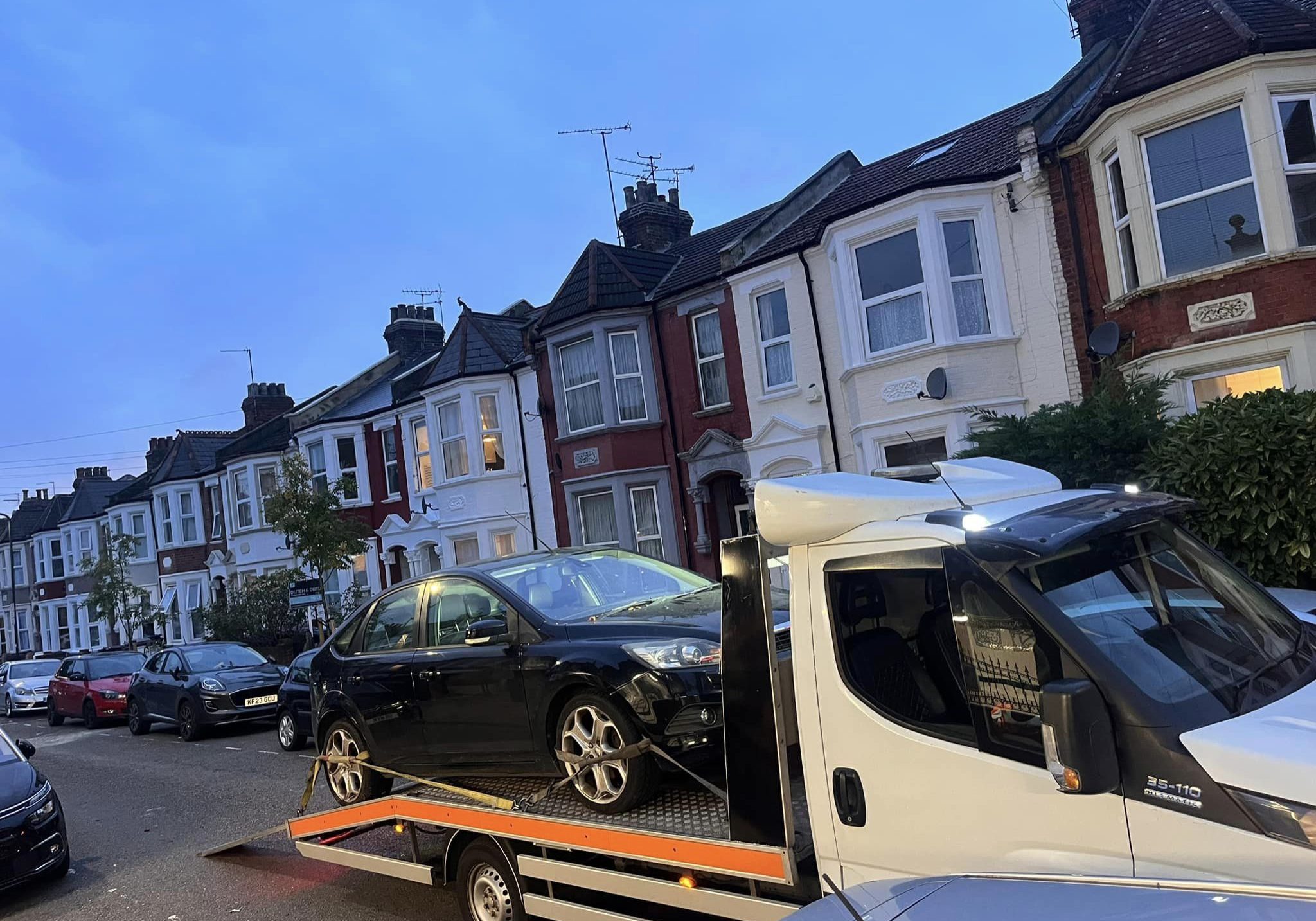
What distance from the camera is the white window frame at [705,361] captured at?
18.5 metres

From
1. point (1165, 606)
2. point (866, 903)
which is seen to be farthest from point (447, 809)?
point (1165, 606)

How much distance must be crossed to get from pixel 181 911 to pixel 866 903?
575cm

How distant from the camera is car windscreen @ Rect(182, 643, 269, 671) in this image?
1606 centimetres

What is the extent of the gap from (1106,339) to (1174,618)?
10892mm

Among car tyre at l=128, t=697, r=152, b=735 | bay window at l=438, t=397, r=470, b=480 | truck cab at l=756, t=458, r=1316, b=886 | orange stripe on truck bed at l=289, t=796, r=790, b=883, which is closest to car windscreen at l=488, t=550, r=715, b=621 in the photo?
orange stripe on truck bed at l=289, t=796, r=790, b=883

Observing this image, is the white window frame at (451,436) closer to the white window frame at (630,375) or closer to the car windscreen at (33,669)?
the white window frame at (630,375)

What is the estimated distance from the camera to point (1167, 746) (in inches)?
Answer: 104

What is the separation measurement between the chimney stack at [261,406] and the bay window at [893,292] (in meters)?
24.7

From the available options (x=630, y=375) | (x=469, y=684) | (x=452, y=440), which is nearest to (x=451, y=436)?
(x=452, y=440)

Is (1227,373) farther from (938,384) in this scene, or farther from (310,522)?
(310,522)

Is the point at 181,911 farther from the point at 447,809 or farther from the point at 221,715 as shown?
the point at 221,715

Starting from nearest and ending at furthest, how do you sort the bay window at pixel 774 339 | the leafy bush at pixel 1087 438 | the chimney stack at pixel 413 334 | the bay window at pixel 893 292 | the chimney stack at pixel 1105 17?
the leafy bush at pixel 1087 438 → the bay window at pixel 893 292 → the chimney stack at pixel 1105 17 → the bay window at pixel 774 339 → the chimney stack at pixel 413 334

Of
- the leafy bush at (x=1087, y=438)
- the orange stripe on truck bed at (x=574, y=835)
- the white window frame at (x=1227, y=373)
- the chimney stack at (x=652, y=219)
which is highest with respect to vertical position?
the chimney stack at (x=652, y=219)

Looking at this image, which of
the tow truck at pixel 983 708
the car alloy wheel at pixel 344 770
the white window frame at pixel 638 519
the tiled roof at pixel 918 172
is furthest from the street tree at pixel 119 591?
the tow truck at pixel 983 708
